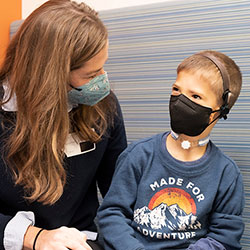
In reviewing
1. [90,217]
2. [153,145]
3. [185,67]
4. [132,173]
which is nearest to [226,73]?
[185,67]

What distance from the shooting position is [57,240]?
1.21 m

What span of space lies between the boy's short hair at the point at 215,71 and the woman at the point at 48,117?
0.29 meters

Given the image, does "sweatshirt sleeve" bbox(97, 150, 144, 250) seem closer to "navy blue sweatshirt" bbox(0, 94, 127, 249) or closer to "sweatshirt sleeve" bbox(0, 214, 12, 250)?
"navy blue sweatshirt" bbox(0, 94, 127, 249)

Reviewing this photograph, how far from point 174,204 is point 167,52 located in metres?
0.68

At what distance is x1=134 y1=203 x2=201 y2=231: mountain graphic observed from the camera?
1321 mm

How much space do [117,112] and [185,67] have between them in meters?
0.41

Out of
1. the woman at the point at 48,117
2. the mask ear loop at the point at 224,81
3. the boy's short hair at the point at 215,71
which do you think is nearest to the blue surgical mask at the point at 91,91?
the woman at the point at 48,117

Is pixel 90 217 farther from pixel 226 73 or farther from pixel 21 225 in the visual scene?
pixel 226 73

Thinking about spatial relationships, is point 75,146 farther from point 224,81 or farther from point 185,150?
point 224,81

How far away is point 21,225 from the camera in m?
1.29

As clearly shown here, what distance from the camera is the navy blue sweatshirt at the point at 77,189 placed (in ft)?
4.46

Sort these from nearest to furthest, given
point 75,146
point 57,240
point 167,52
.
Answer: point 57,240 < point 75,146 < point 167,52

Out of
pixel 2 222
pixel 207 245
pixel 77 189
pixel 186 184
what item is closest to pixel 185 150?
pixel 186 184

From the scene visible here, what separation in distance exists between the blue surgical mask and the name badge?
166 millimetres
